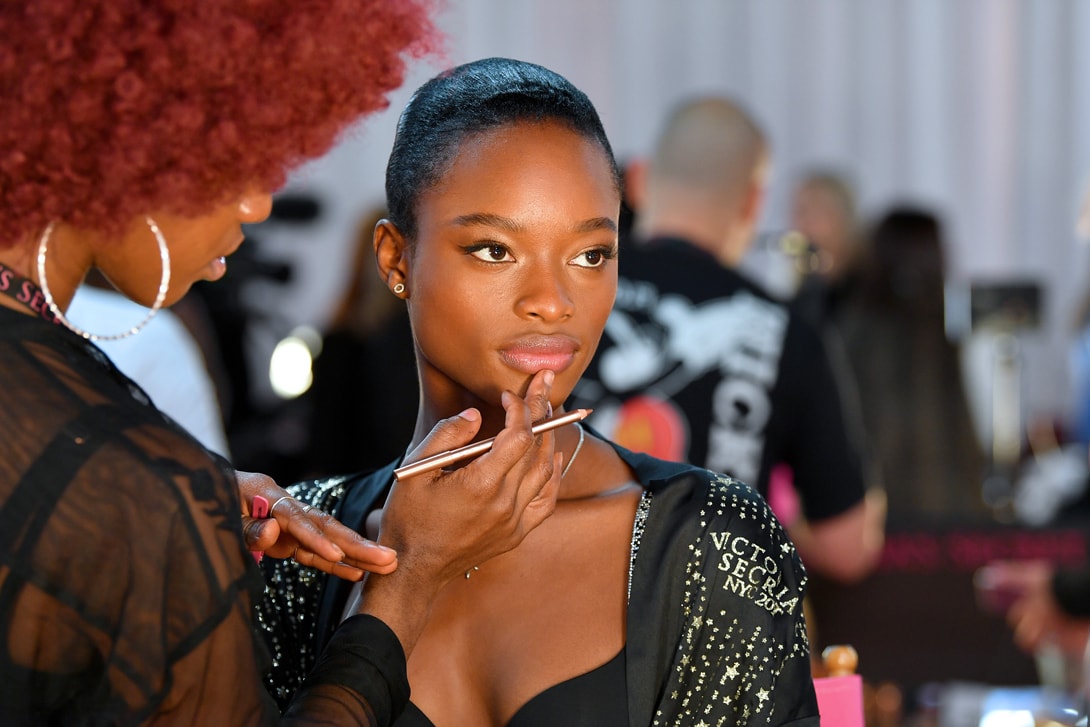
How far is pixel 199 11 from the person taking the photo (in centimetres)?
92

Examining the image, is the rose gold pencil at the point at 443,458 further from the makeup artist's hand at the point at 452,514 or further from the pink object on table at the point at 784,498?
the pink object on table at the point at 784,498

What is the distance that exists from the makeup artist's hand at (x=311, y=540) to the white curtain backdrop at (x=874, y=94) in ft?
15.1

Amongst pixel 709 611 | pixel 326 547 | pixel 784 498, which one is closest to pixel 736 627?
pixel 709 611

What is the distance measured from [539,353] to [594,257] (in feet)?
0.35

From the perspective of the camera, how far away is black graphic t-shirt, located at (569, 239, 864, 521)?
7.58ft

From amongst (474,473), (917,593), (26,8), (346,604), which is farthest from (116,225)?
(917,593)

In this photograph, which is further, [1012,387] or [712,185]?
[1012,387]

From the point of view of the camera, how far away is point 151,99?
0.92 meters

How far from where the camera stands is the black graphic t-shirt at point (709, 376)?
2311mm

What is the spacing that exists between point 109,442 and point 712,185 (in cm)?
184

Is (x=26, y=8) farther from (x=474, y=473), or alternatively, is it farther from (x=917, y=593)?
(x=917, y=593)

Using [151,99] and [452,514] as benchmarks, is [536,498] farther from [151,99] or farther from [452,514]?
[151,99]

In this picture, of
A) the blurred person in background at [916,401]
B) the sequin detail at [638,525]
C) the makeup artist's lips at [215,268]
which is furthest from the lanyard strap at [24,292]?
the blurred person in background at [916,401]

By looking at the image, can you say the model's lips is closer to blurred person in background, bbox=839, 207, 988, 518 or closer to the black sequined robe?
the black sequined robe
